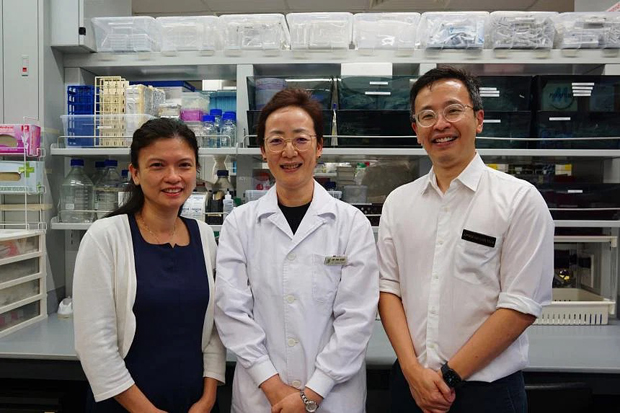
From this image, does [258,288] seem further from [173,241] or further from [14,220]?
[14,220]

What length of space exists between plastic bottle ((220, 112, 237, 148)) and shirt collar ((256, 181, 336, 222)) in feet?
2.71

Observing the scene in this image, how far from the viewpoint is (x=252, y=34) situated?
224 centimetres

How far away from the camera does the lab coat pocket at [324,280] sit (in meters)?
1.36

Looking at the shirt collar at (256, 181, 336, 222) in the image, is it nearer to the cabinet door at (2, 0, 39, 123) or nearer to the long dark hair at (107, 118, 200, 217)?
the long dark hair at (107, 118, 200, 217)

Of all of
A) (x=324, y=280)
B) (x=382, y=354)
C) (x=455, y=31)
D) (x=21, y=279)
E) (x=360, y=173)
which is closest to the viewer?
(x=324, y=280)

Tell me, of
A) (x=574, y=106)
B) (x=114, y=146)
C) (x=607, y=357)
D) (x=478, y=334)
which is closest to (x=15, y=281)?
(x=114, y=146)

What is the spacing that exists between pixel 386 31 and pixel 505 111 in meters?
0.69

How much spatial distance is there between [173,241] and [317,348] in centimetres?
57

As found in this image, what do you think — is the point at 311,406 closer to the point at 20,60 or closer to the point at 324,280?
the point at 324,280

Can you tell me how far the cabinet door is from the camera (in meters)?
2.22

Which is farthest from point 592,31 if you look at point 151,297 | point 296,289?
point 151,297

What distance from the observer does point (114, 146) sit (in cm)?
219

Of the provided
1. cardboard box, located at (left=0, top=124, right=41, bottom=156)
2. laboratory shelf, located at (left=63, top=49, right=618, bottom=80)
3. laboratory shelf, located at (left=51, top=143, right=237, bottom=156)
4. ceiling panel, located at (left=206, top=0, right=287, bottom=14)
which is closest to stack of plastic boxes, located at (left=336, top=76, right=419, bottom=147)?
laboratory shelf, located at (left=63, top=49, right=618, bottom=80)

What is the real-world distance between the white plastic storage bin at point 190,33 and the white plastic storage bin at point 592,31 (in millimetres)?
1731
